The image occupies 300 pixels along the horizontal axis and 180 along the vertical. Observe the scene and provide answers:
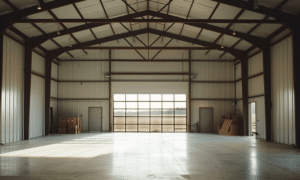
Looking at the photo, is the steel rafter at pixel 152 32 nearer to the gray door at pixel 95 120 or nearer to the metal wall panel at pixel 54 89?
the metal wall panel at pixel 54 89

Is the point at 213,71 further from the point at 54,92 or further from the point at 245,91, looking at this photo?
the point at 54,92

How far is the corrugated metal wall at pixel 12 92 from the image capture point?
15969 mm

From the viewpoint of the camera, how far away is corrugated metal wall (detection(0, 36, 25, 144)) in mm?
15969

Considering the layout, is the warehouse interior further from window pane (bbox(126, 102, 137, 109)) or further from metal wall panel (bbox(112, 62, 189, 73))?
window pane (bbox(126, 102, 137, 109))

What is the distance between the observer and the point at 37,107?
21391 millimetres

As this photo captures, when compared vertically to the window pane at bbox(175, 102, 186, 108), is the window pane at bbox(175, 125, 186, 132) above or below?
below

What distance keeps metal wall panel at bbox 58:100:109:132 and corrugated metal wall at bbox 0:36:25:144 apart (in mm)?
8659

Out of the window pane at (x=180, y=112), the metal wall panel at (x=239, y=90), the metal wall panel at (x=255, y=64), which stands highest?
the metal wall panel at (x=255, y=64)

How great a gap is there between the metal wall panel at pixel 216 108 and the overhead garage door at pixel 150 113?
3.68 feet

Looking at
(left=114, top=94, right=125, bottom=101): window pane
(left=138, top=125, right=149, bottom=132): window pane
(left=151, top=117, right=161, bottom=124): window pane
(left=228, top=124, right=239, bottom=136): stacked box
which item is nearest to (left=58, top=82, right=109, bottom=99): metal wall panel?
(left=114, top=94, right=125, bottom=101): window pane

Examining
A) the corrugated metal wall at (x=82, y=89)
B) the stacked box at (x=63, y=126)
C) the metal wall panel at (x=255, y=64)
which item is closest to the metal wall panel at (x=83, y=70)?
the corrugated metal wall at (x=82, y=89)

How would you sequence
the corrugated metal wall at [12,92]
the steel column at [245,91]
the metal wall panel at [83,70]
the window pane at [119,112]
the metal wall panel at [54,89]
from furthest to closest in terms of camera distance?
the window pane at [119,112], the metal wall panel at [83,70], the metal wall panel at [54,89], the steel column at [245,91], the corrugated metal wall at [12,92]

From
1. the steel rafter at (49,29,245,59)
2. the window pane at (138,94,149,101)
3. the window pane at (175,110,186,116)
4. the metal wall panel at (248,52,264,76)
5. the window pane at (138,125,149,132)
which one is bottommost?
the window pane at (138,125,149,132)

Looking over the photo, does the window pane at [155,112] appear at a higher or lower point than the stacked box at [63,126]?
higher
